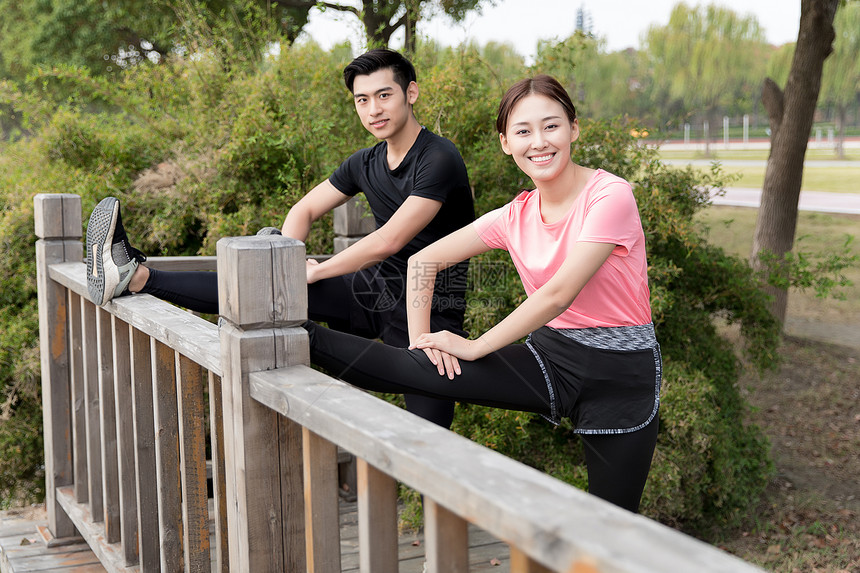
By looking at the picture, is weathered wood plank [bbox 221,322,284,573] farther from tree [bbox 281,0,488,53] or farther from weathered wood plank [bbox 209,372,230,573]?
tree [bbox 281,0,488,53]

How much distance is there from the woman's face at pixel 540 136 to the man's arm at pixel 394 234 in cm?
57

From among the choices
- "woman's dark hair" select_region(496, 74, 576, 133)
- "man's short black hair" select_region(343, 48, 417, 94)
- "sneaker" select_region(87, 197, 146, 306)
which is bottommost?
"sneaker" select_region(87, 197, 146, 306)

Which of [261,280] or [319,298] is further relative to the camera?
[319,298]

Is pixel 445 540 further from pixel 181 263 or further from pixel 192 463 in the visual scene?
pixel 181 263

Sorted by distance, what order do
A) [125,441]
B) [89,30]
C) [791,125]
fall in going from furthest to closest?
1. [89,30]
2. [791,125]
3. [125,441]

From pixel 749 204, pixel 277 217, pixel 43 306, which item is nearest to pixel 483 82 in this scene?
pixel 277 217

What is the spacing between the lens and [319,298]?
2924 mm

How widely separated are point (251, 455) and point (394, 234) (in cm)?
112

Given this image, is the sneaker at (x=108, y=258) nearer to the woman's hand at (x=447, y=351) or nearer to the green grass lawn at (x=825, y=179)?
Result: the woman's hand at (x=447, y=351)

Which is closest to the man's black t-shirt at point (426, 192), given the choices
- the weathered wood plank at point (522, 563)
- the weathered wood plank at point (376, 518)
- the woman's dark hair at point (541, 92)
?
the woman's dark hair at point (541, 92)

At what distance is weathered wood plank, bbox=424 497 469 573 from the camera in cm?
122

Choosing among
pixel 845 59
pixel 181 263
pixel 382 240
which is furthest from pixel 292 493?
pixel 845 59

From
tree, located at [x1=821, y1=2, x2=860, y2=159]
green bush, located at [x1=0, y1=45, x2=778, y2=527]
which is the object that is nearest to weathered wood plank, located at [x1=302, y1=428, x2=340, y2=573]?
green bush, located at [x1=0, y1=45, x2=778, y2=527]

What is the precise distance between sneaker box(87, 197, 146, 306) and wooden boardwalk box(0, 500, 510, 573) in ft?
4.08
